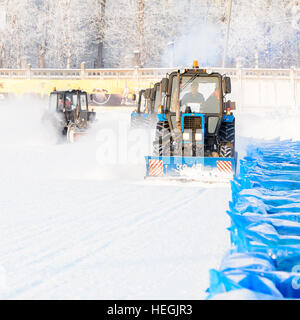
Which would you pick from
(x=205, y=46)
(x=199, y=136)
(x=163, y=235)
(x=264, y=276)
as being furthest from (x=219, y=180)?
(x=205, y=46)

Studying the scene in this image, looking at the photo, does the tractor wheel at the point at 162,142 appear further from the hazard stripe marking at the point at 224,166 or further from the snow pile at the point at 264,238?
the snow pile at the point at 264,238

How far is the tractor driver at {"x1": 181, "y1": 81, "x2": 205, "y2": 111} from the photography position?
9312mm

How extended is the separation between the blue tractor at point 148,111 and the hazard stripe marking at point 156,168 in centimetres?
371

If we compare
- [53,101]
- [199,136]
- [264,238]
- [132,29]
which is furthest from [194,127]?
[132,29]

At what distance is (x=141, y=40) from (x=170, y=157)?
30.8 meters

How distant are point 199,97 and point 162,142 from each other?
1098mm

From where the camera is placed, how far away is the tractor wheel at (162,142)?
934 cm

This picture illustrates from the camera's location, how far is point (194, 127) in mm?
9078

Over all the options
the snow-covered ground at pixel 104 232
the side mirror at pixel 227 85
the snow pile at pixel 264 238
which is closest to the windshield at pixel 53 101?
the snow-covered ground at pixel 104 232

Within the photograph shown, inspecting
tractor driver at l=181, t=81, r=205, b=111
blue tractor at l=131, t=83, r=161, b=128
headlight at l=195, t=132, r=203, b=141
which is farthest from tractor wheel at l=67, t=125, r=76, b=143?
headlight at l=195, t=132, r=203, b=141

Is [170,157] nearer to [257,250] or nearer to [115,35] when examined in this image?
[257,250]

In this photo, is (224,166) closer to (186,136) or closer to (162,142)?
(186,136)

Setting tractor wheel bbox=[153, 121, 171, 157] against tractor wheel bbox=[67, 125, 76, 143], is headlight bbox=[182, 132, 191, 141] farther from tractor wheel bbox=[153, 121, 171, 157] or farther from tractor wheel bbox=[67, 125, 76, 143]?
tractor wheel bbox=[67, 125, 76, 143]

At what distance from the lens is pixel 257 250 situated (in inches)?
135
